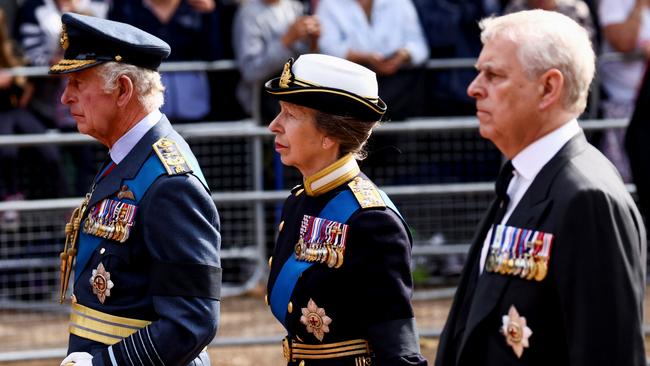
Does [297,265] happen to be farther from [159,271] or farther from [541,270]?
[541,270]

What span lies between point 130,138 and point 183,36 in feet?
14.9

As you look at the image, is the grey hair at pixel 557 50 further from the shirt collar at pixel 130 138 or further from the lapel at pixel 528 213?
the shirt collar at pixel 130 138

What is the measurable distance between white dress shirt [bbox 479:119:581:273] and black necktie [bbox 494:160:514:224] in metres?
0.02

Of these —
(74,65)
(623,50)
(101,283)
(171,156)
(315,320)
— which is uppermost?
(74,65)

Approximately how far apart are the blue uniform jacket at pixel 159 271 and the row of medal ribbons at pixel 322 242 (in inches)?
11.4

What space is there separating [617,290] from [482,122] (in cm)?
66

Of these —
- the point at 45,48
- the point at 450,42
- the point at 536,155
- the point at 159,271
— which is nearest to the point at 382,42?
the point at 450,42

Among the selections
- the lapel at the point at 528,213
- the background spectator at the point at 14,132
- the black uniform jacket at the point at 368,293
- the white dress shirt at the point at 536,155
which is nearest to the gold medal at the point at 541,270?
the lapel at the point at 528,213

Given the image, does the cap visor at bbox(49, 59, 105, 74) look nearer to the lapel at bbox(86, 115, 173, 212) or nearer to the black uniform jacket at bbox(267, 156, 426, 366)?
the lapel at bbox(86, 115, 173, 212)

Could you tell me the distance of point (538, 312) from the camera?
338cm

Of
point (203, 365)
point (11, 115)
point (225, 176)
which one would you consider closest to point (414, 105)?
point (225, 176)

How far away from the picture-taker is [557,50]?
3.46 m

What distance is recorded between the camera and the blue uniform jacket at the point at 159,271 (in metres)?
4.01

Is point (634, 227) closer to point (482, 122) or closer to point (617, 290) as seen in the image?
point (617, 290)
